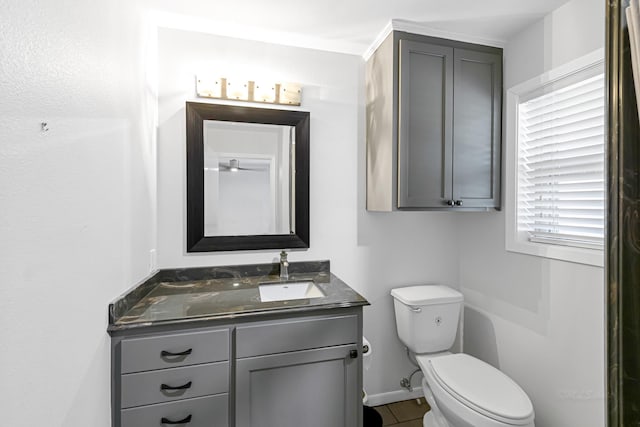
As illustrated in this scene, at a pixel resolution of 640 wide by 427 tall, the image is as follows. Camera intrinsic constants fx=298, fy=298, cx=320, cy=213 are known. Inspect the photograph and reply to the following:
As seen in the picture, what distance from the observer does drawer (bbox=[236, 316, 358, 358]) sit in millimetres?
1307

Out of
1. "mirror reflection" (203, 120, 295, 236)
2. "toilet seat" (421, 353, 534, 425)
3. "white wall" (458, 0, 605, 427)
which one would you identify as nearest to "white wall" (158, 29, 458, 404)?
"mirror reflection" (203, 120, 295, 236)

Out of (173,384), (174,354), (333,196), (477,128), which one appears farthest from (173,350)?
(477,128)

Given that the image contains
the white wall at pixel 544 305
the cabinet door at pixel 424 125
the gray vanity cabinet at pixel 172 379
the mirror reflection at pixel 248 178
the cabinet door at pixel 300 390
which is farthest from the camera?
the mirror reflection at pixel 248 178

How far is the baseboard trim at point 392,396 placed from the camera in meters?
2.08

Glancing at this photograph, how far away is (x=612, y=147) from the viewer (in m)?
0.90

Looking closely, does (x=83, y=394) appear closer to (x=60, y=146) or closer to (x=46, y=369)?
(x=46, y=369)

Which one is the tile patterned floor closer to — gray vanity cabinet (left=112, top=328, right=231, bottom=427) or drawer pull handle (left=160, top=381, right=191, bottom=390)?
gray vanity cabinet (left=112, top=328, right=231, bottom=427)

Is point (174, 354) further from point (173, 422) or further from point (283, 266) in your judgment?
point (283, 266)

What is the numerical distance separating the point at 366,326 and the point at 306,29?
6.50ft

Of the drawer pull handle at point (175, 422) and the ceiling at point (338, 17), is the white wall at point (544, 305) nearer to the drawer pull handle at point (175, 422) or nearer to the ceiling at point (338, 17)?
the ceiling at point (338, 17)

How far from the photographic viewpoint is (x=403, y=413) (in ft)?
6.59

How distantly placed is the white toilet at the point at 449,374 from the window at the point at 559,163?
604 mm

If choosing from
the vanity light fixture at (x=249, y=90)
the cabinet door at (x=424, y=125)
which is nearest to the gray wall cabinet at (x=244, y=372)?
the cabinet door at (x=424, y=125)

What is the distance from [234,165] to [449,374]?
1691 mm
